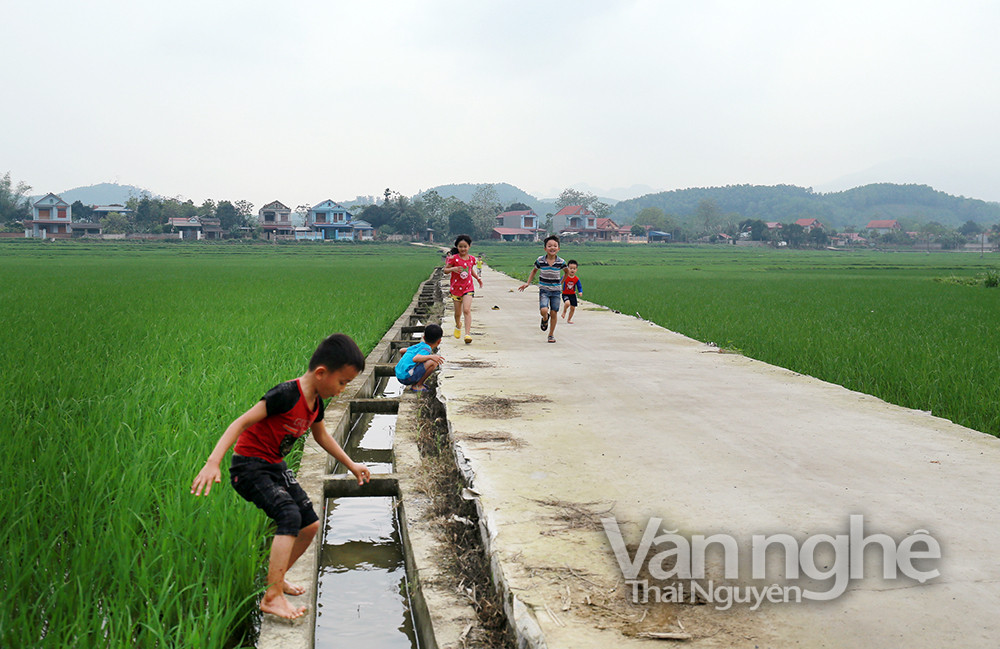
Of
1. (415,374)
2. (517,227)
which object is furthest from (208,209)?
(415,374)

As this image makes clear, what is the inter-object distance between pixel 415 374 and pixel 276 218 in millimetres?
86727

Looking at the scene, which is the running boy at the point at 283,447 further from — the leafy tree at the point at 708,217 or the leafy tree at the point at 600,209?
the leafy tree at the point at 708,217

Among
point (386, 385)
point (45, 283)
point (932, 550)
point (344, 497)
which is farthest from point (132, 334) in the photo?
point (45, 283)

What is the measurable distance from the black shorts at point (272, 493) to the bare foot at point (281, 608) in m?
0.21

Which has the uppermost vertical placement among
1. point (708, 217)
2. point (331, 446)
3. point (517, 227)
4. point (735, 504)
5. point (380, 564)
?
point (708, 217)

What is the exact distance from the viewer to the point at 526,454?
13.8 ft

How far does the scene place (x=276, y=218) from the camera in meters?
88.8

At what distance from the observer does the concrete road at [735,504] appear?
7.76ft

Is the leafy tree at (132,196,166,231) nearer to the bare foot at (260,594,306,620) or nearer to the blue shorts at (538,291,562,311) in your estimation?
the blue shorts at (538,291,562,311)

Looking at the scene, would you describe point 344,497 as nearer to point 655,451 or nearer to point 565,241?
point 655,451

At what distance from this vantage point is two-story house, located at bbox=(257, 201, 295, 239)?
83.7 meters

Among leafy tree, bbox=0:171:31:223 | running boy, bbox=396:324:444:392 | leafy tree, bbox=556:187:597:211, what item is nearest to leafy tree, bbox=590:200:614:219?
leafy tree, bbox=556:187:597:211

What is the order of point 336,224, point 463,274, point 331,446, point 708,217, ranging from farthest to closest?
point 708,217, point 336,224, point 463,274, point 331,446

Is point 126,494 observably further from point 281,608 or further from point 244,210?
point 244,210
